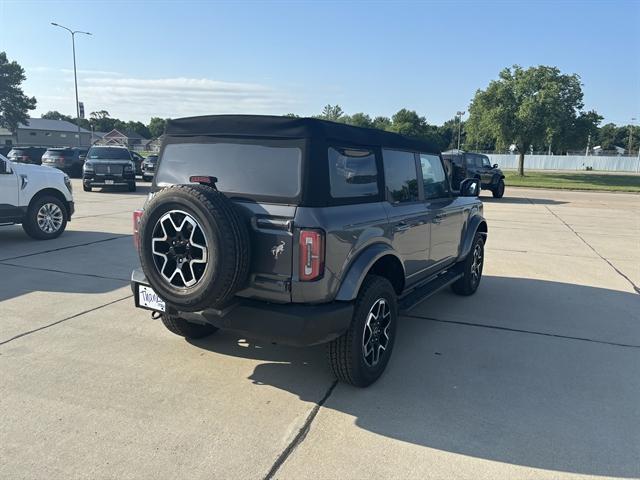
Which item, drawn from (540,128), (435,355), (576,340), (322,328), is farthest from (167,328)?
(540,128)

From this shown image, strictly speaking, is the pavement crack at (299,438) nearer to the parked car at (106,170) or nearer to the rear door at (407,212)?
the rear door at (407,212)

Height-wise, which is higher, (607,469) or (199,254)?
(199,254)

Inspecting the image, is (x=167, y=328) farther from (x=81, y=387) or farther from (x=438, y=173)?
(x=438, y=173)

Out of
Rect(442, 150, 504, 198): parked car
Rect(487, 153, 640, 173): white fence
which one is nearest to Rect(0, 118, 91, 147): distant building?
Rect(487, 153, 640, 173): white fence

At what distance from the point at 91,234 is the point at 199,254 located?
24.8ft

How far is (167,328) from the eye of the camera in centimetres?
454

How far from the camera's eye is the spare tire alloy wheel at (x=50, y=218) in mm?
8829

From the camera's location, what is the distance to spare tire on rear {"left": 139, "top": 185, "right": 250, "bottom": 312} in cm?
299

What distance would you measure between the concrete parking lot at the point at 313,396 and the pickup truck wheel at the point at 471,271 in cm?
14

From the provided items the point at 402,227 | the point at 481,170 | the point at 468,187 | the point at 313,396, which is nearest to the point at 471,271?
the point at 468,187

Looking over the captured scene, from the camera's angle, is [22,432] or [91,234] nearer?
[22,432]

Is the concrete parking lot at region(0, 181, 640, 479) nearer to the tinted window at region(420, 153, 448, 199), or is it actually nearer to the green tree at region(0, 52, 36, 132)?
the tinted window at region(420, 153, 448, 199)

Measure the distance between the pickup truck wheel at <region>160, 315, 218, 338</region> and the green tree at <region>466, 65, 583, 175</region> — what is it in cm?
3428

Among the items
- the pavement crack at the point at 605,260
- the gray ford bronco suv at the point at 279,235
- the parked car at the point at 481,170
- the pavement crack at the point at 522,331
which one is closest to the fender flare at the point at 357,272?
the gray ford bronco suv at the point at 279,235
